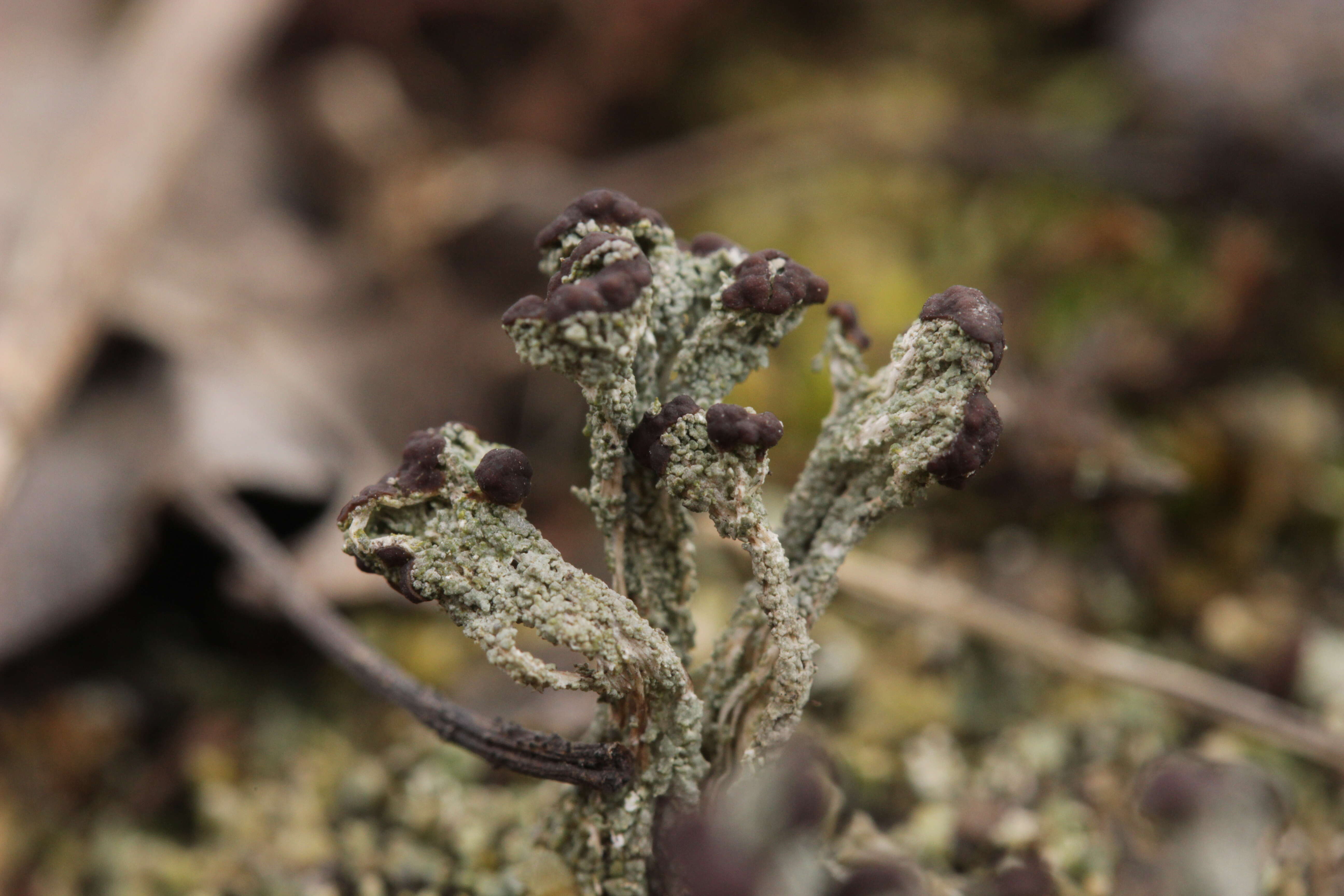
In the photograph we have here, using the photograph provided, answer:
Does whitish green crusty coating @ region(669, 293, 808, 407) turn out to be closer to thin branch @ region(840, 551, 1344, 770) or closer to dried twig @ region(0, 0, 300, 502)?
thin branch @ region(840, 551, 1344, 770)

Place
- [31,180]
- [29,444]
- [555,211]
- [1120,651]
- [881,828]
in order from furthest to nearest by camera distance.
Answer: [555,211], [31,180], [29,444], [1120,651], [881,828]

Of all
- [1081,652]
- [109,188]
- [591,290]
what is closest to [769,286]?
[591,290]

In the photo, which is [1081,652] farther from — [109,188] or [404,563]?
[109,188]

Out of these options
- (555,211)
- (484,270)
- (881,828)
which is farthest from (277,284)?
(881,828)

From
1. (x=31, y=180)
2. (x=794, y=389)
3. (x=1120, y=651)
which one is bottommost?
(x=1120, y=651)

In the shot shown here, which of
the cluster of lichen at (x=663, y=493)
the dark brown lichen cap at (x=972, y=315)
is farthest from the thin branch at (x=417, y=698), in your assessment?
the dark brown lichen cap at (x=972, y=315)

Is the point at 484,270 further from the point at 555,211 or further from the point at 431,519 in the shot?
the point at 431,519

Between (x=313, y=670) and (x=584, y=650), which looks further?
(x=313, y=670)
